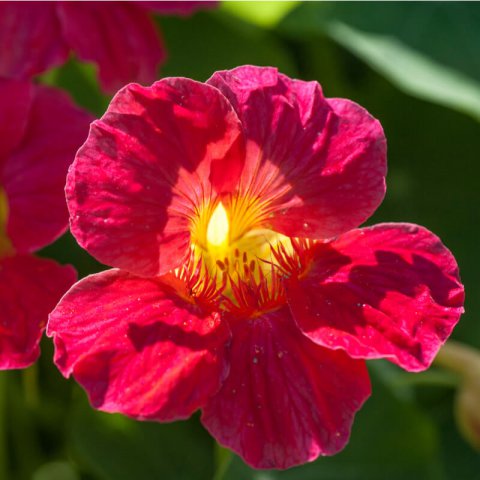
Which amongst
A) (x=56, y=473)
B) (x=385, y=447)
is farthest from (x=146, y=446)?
(x=385, y=447)

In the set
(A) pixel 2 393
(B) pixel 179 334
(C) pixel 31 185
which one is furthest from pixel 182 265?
(A) pixel 2 393

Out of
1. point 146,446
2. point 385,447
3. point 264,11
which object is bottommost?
point 146,446

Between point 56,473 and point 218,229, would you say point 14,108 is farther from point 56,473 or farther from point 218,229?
point 56,473

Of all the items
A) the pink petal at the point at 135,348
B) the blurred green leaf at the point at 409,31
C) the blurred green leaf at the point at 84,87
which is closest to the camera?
the pink petal at the point at 135,348

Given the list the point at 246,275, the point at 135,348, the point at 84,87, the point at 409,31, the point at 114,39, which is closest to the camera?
the point at 135,348

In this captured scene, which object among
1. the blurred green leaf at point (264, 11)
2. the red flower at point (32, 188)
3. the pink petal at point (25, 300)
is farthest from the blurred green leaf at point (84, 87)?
the pink petal at point (25, 300)

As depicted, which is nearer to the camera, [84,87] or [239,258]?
[239,258]

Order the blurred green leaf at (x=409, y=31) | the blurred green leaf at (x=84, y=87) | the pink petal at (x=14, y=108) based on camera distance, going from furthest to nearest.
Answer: the blurred green leaf at (x=84, y=87) → the blurred green leaf at (x=409, y=31) → the pink petal at (x=14, y=108)

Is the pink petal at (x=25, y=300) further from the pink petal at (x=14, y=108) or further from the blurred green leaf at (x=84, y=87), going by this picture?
the blurred green leaf at (x=84, y=87)
